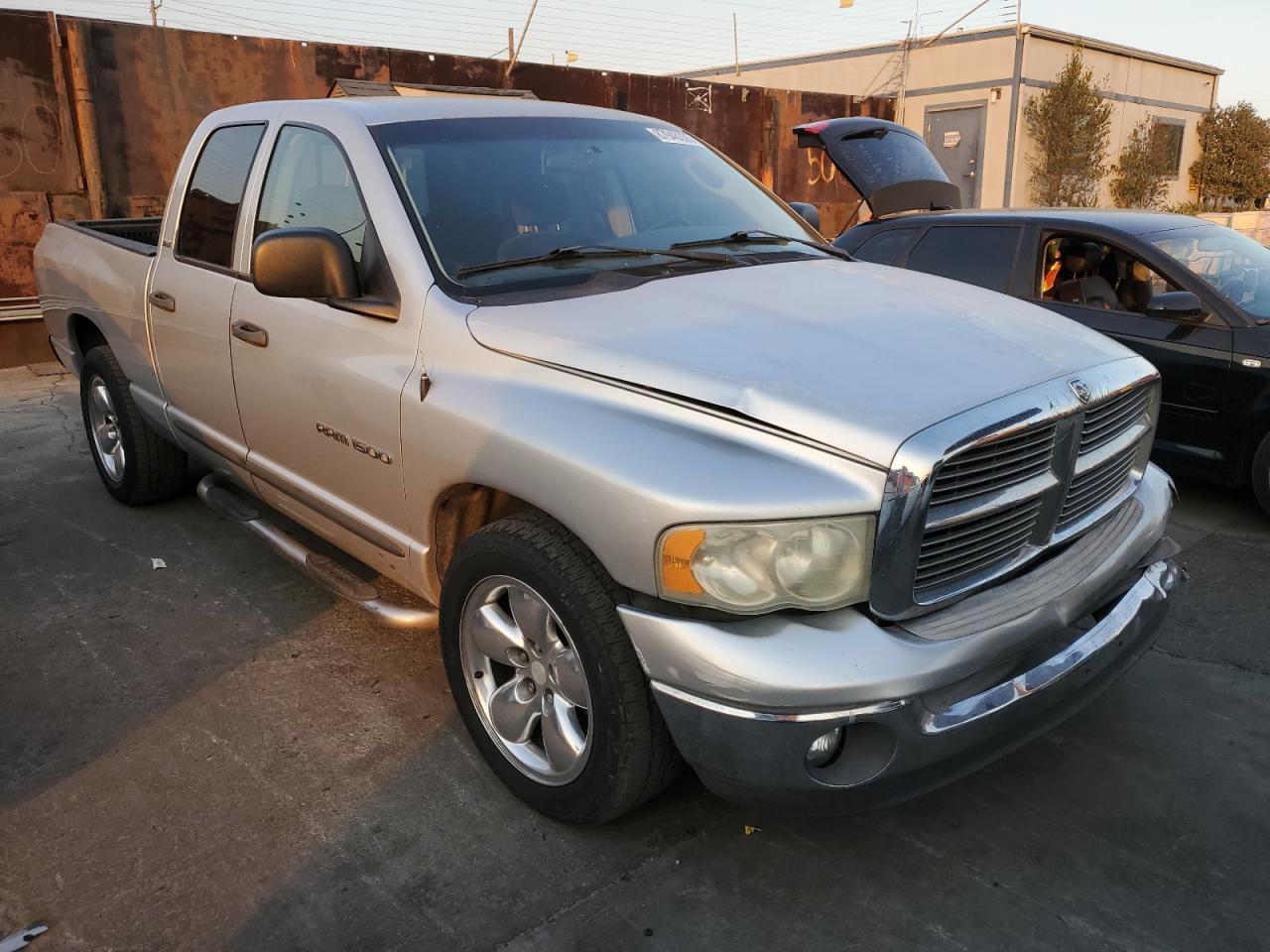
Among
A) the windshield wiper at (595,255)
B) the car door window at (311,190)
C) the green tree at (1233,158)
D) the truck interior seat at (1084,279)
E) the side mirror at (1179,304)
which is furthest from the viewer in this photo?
the green tree at (1233,158)

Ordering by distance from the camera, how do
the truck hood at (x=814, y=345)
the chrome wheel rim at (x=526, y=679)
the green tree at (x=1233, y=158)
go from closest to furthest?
1. the truck hood at (x=814, y=345)
2. the chrome wheel rim at (x=526, y=679)
3. the green tree at (x=1233, y=158)

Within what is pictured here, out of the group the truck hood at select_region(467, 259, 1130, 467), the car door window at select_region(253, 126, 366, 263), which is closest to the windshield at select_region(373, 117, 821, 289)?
the car door window at select_region(253, 126, 366, 263)

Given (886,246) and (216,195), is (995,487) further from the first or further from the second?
(886,246)

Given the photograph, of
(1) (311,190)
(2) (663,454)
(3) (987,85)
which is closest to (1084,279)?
(1) (311,190)

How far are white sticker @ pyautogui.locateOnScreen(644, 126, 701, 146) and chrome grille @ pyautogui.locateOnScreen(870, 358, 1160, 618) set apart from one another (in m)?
1.91

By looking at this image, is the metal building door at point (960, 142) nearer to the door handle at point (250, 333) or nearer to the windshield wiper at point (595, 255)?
the windshield wiper at point (595, 255)

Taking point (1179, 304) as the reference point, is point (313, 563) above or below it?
below

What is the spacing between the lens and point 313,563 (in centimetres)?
353

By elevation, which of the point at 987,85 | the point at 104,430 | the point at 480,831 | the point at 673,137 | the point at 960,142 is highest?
the point at 987,85

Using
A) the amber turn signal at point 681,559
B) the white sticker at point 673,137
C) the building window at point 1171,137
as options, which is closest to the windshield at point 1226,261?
the white sticker at point 673,137

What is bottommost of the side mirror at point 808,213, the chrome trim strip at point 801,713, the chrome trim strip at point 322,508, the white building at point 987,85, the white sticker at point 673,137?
the chrome trim strip at point 322,508

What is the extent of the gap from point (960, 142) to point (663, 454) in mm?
22346

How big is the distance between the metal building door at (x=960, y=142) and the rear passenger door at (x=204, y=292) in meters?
20.3

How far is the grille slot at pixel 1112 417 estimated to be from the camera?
8.25 ft
